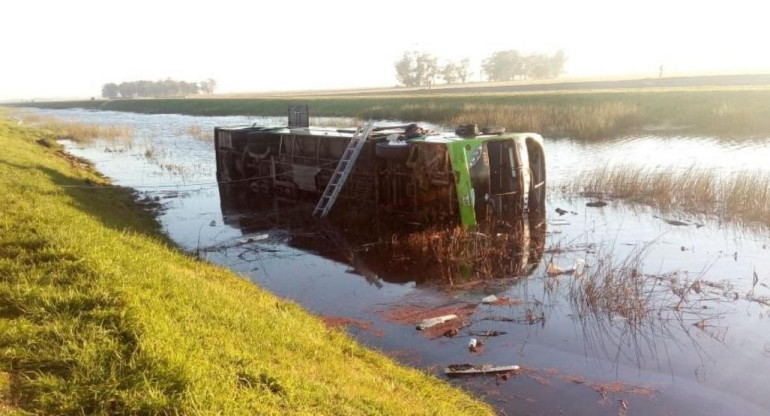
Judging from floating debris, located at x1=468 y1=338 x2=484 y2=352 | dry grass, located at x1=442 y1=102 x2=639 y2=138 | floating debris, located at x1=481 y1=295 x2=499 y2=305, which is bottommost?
floating debris, located at x1=468 y1=338 x2=484 y2=352

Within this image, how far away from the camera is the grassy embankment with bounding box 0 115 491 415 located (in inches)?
179

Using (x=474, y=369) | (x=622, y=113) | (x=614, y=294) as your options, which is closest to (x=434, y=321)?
(x=474, y=369)

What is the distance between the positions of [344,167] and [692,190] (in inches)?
437

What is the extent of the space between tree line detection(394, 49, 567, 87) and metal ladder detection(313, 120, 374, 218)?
13593 centimetres

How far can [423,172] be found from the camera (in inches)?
614

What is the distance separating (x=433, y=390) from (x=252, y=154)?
17886 millimetres

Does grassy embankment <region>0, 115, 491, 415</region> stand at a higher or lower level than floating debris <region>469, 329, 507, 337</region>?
higher

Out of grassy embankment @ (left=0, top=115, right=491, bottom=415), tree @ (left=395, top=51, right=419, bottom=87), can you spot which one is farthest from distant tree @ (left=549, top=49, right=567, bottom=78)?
grassy embankment @ (left=0, top=115, right=491, bottom=415)

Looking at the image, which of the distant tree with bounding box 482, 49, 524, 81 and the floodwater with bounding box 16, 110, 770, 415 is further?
the distant tree with bounding box 482, 49, 524, 81

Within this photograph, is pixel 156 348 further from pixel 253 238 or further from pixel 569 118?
pixel 569 118

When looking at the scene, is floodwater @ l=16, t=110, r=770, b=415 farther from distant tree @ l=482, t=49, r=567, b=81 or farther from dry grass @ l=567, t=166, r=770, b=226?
distant tree @ l=482, t=49, r=567, b=81

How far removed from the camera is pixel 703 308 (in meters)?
10.1

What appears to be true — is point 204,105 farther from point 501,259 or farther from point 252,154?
point 501,259

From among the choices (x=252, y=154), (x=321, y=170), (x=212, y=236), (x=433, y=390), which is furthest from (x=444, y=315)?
(x=252, y=154)
